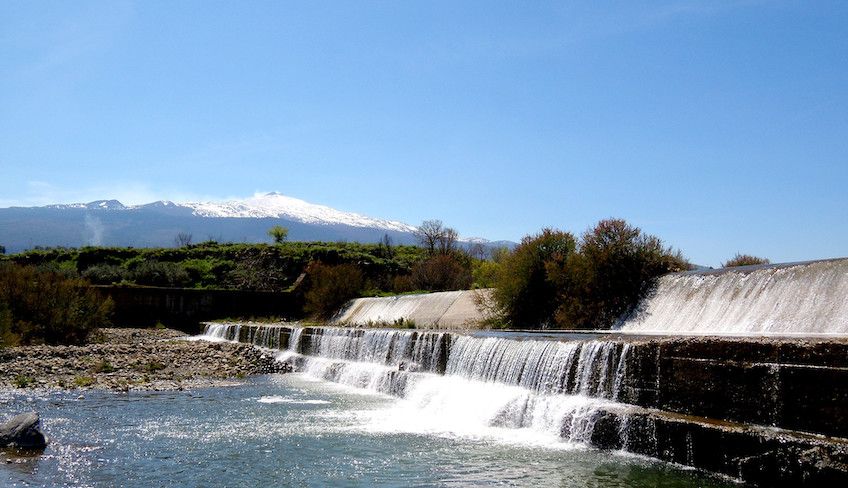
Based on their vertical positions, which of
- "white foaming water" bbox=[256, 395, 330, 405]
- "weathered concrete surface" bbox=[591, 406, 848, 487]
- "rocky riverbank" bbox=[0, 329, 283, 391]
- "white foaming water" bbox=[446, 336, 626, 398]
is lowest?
"rocky riverbank" bbox=[0, 329, 283, 391]

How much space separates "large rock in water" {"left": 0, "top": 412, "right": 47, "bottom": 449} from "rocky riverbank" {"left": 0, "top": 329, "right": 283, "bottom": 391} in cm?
694

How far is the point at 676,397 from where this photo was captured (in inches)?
417

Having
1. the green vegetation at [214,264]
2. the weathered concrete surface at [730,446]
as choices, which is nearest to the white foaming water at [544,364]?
the weathered concrete surface at [730,446]

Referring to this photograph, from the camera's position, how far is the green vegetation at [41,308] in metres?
26.5

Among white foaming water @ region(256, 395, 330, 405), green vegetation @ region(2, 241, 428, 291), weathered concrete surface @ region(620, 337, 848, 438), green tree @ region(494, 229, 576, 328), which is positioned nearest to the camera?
weathered concrete surface @ region(620, 337, 848, 438)

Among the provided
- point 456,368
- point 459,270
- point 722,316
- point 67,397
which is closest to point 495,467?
point 456,368

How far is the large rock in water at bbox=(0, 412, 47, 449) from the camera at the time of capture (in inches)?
432

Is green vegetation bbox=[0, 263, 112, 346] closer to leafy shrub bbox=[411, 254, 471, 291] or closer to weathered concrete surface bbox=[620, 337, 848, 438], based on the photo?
leafy shrub bbox=[411, 254, 471, 291]

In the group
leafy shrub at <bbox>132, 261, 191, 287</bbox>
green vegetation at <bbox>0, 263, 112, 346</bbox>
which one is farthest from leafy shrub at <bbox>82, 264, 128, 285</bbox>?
green vegetation at <bbox>0, 263, 112, 346</bbox>

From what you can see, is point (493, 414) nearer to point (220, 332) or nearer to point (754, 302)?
point (754, 302)

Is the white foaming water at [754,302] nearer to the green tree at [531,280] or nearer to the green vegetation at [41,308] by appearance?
the green tree at [531,280]

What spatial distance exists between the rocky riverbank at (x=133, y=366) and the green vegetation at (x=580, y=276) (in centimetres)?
782

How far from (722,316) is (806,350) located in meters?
8.26

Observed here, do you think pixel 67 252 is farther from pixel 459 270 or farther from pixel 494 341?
pixel 494 341
